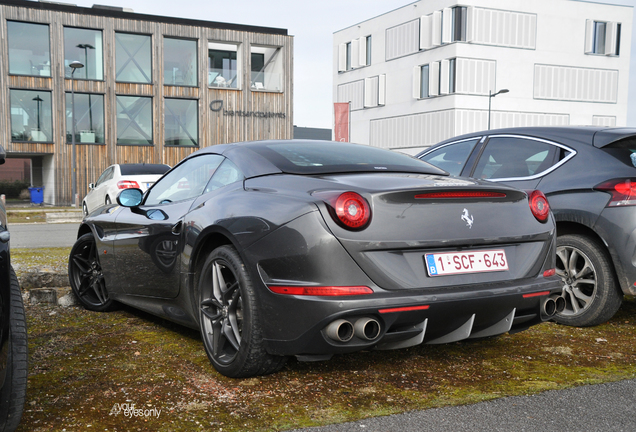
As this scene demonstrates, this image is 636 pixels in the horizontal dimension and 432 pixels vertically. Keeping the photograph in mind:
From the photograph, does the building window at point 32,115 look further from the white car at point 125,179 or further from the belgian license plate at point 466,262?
the belgian license plate at point 466,262

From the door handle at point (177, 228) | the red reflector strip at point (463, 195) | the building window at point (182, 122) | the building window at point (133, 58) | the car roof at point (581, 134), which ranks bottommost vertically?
the door handle at point (177, 228)

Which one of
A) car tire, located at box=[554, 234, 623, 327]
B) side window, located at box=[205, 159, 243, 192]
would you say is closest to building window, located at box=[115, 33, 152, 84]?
side window, located at box=[205, 159, 243, 192]

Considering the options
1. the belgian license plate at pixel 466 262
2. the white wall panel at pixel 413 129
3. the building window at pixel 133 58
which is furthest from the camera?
the white wall panel at pixel 413 129

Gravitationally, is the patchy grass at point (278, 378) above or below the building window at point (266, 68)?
below

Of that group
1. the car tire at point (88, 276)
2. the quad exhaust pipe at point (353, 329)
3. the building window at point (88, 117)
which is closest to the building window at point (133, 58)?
the building window at point (88, 117)

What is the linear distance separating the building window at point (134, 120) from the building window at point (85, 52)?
1.77 meters

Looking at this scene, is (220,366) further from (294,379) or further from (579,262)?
(579,262)

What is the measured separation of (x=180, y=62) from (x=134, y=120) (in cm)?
397

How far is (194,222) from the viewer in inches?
147

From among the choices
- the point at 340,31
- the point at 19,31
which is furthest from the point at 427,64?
the point at 19,31

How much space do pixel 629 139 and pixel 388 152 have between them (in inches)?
69.2

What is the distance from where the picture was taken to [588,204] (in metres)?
4.51

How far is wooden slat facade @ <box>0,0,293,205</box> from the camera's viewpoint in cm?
3042

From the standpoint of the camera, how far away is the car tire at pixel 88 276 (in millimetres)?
5223
